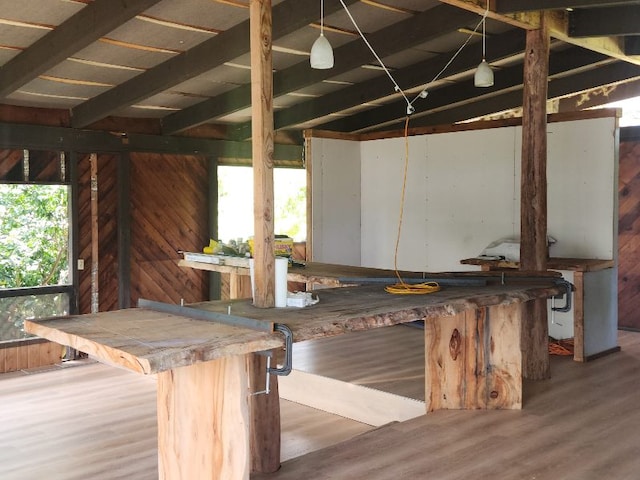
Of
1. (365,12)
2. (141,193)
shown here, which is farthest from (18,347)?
(365,12)

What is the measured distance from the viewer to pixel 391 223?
27.2 feet

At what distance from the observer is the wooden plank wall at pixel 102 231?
756 centimetres

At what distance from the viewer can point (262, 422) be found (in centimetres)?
390

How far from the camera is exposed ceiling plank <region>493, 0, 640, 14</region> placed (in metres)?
4.75

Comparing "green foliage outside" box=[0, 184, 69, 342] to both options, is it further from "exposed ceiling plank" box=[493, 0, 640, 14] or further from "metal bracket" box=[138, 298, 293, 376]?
"exposed ceiling plank" box=[493, 0, 640, 14]

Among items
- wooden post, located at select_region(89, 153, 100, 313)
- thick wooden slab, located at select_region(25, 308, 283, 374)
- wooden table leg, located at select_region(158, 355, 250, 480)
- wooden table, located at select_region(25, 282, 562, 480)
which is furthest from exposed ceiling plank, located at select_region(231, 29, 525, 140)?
wooden table leg, located at select_region(158, 355, 250, 480)

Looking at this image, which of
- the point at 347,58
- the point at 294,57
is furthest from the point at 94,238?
the point at 347,58

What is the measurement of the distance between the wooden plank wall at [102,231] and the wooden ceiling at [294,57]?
52cm

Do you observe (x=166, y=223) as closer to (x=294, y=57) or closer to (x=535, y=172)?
(x=294, y=57)

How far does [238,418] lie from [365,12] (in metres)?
3.98

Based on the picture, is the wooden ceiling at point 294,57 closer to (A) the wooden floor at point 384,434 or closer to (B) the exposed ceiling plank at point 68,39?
(B) the exposed ceiling plank at point 68,39

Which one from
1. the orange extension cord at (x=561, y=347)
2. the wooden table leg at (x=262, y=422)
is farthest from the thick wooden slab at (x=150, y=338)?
the orange extension cord at (x=561, y=347)

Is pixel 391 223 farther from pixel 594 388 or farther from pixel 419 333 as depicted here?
pixel 594 388

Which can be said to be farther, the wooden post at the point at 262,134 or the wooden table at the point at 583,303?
the wooden table at the point at 583,303
